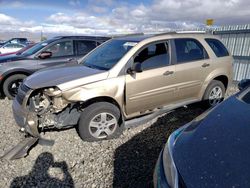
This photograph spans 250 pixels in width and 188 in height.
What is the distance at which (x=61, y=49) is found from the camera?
676cm

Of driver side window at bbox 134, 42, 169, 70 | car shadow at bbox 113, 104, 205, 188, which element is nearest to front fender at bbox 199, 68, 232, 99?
car shadow at bbox 113, 104, 205, 188

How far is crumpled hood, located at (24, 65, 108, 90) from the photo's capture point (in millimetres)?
3597

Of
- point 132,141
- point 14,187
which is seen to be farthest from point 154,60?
point 14,187

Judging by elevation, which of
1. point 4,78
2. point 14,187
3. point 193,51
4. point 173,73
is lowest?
point 14,187

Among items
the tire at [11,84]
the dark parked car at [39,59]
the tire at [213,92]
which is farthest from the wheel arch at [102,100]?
the tire at [11,84]

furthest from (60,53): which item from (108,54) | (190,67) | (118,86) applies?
(190,67)

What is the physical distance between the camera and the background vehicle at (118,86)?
3.64 metres

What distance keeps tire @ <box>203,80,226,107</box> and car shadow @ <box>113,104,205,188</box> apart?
0.49 meters

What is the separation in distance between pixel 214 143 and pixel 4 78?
5.81 metres

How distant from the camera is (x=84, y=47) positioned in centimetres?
707

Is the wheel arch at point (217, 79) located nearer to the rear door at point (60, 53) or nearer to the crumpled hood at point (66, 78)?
the crumpled hood at point (66, 78)

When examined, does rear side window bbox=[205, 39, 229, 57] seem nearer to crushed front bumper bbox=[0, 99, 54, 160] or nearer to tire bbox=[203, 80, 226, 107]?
tire bbox=[203, 80, 226, 107]

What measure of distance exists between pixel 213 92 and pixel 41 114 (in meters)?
3.64

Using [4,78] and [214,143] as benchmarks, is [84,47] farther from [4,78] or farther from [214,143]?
[214,143]
